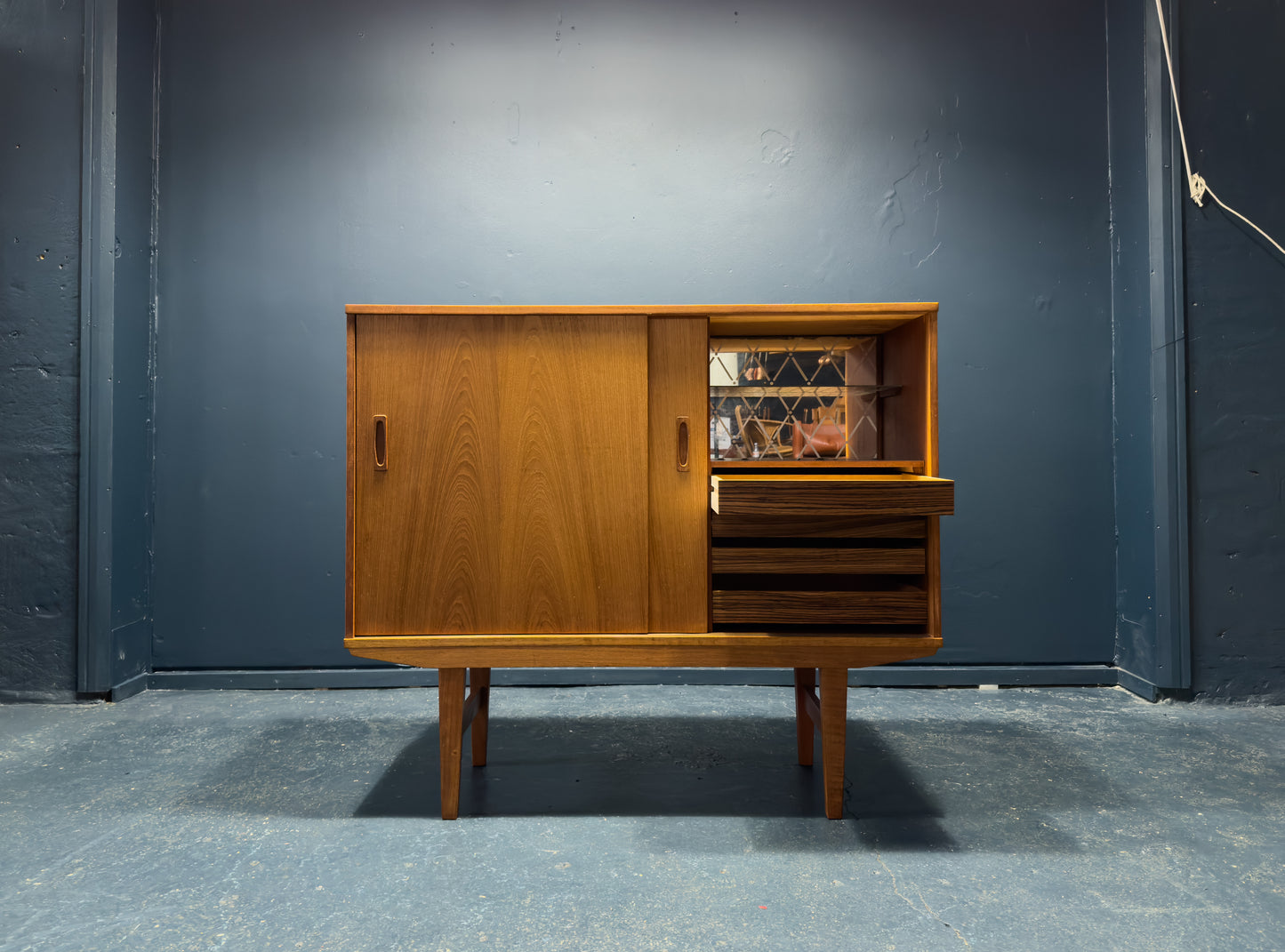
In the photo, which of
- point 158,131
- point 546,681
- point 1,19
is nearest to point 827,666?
point 546,681

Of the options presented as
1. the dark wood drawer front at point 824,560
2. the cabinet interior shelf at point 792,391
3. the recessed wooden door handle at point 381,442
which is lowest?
the dark wood drawer front at point 824,560

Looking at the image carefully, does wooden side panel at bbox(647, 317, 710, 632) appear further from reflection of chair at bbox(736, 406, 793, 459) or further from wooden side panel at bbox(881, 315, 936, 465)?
wooden side panel at bbox(881, 315, 936, 465)

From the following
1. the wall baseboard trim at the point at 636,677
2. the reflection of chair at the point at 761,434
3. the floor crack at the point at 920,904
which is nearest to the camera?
the floor crack at the point at 920,904

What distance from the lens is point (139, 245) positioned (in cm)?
262

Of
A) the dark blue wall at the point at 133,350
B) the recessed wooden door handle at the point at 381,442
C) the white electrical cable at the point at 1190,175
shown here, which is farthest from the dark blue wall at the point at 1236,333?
the dark blue wall at the point at 133,350

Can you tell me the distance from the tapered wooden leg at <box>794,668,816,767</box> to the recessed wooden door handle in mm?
1209

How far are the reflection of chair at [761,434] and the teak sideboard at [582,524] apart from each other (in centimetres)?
21

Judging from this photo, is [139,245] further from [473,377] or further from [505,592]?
[505,592]

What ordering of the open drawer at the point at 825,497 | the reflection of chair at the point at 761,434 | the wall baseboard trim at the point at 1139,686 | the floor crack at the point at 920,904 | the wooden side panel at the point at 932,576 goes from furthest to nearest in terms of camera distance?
the wall baseboard trim at the point at 1139,686 < the reflection of chair at the point at 761,434 < the wooden side panel at the point at 932,576 < the open drawer at the point at 825,497 < the floor crack at the point at 920,904

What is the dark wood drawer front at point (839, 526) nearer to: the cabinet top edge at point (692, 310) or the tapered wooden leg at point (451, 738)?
the cabinet top edge at point (692, 310)

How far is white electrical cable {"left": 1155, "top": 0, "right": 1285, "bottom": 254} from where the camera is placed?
2473 mm

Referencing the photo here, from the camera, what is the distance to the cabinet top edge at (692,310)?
1604 mm

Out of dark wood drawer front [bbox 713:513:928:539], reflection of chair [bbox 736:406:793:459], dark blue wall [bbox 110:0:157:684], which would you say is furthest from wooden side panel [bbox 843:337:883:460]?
dark blue wall [bbox 110:0:157:684]

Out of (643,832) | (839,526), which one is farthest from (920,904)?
(839,526)
